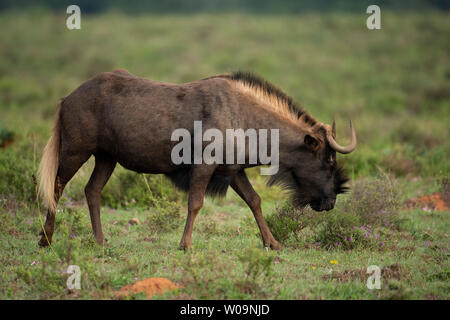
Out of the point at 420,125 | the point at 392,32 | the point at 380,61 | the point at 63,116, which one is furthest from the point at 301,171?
the point at 392,32

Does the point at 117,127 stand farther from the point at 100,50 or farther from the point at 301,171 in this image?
the point at 100,50

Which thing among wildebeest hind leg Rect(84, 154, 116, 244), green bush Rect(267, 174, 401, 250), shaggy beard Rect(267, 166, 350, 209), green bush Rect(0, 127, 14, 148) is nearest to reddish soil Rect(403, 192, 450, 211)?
green bush Rect(267, 174, 401, 250)

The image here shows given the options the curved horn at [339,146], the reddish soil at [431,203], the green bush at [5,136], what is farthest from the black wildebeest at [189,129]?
the green bush at [5,136]

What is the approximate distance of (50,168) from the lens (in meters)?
6.75

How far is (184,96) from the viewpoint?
257 inches

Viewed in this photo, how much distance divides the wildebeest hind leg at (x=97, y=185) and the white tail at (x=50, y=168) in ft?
1.48

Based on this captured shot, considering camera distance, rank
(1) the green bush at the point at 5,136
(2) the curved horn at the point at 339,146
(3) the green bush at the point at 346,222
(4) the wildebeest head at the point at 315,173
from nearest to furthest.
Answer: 1. (2) the curved horn at the point at 339,146
2. (4) the wildebeest head at the point at 315,173
3. (3) the green bush at the point at 346,222
4. (1) the green bush at the point at 5,136

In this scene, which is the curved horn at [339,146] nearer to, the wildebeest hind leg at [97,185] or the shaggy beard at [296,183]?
the shaggy beard at [296,183]

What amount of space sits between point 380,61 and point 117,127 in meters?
24.3

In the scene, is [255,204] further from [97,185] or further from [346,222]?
[97,185]

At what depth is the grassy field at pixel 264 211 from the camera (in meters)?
5.20

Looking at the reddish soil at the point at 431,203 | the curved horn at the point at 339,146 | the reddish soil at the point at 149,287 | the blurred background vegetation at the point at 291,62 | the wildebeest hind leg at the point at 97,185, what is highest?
the blurred background vegetation at the point at 291,62

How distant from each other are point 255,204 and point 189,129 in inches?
50.5

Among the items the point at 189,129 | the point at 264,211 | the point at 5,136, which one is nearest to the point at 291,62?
the point at 5,136
